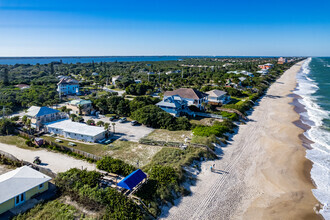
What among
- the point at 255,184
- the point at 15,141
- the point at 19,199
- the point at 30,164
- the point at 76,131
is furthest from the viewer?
the point at 76,131

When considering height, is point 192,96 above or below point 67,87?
below

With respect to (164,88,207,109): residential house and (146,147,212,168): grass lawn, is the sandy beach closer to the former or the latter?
(146,147,212,168): grass lawn

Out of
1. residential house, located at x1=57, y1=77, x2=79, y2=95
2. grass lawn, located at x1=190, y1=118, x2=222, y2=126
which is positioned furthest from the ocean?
residential house, located at x1=57, y1=77, x2=79, y2=95

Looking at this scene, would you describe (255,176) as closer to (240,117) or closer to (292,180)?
(292,180)

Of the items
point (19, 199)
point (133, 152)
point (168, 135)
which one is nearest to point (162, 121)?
point (168, 135)

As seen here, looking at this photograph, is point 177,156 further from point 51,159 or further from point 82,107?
point 82,107

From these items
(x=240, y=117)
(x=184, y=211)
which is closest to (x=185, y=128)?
(x=240, y=117)
